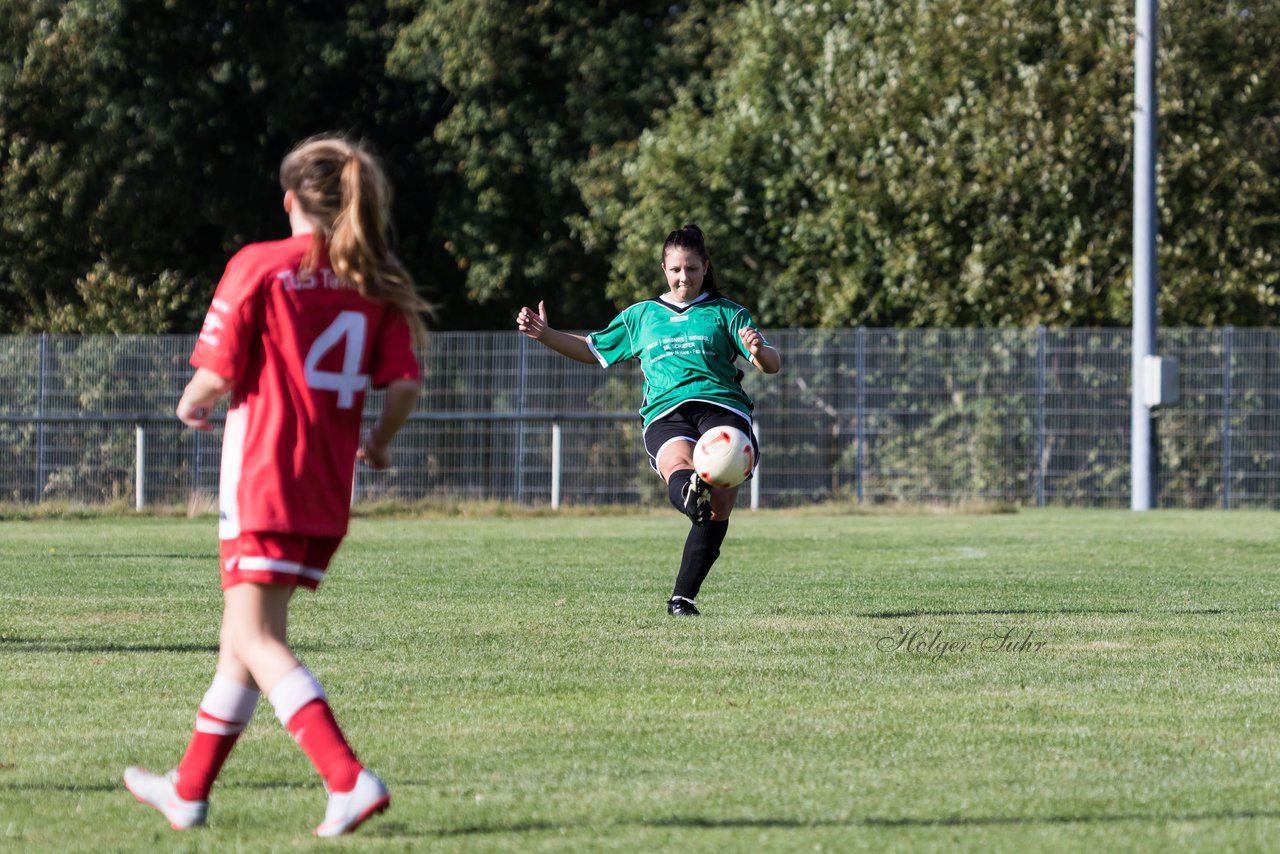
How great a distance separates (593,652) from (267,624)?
3.43 metres

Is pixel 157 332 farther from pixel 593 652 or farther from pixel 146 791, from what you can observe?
pixel 146 791

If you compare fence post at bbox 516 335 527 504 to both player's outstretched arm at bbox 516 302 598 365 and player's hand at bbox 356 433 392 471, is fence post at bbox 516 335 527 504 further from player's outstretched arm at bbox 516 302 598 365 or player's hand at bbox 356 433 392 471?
player's hand at bbox 356 433 392 471

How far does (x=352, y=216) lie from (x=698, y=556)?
16.6ft

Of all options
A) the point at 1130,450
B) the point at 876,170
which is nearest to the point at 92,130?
the point at 876,170

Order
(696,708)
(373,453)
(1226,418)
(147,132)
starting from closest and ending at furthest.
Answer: (373,453), (696,708), (1226,418), (147,132)

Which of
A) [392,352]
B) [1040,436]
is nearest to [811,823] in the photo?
[392,352]

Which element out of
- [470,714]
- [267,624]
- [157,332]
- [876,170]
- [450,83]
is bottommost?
[470,714]

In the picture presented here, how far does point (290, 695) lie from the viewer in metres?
4.43

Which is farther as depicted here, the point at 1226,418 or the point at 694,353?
the point at 1226,418

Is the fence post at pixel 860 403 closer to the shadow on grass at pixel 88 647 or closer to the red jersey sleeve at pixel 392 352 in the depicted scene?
the shadow on grass at pixel 88 647

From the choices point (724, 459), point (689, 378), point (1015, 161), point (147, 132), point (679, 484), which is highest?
point (147, 132)

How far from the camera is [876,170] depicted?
2734cm

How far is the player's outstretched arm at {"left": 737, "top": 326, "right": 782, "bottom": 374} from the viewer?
8617 millimetres

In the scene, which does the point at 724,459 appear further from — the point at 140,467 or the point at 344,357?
the point at 140,467
